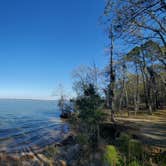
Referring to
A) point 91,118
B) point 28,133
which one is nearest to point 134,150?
point 91,118

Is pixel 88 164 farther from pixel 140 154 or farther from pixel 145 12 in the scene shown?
pixel 145 12

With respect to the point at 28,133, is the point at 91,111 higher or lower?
higher

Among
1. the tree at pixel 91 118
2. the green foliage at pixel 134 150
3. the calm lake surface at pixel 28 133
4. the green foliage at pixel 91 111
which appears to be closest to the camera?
the green foliage at pixel 134 150

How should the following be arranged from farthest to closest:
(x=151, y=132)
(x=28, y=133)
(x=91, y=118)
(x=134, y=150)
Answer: (x=28, y=133), (x=91, y=118), (x=151, y=132), (x=134, y=150)

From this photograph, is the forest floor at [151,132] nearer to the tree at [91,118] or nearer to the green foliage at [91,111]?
the tree at [91,118]

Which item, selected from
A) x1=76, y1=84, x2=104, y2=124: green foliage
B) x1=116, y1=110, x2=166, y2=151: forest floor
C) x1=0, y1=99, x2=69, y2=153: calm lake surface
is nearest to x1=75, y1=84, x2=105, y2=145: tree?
x1=76, y1=84, x2=104, y2=124: green foliage

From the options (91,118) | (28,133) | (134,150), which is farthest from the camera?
(28,133)

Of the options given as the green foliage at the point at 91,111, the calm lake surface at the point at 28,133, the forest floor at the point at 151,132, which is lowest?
the calm lake surface at the point at 28,133

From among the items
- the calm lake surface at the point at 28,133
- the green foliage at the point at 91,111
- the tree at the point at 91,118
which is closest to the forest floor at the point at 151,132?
the tree at the point at 91,118

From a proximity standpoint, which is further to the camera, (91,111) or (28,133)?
(28,133)

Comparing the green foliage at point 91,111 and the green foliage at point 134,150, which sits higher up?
the green foliage at point 91,111

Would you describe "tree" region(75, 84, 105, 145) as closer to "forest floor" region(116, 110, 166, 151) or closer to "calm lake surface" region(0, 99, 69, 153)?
"calm lake surface" region(0, 99, 69, 153)

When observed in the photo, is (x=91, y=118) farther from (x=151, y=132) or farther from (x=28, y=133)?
(x=28, y=133)

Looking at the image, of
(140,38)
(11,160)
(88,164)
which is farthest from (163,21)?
(11,160)
